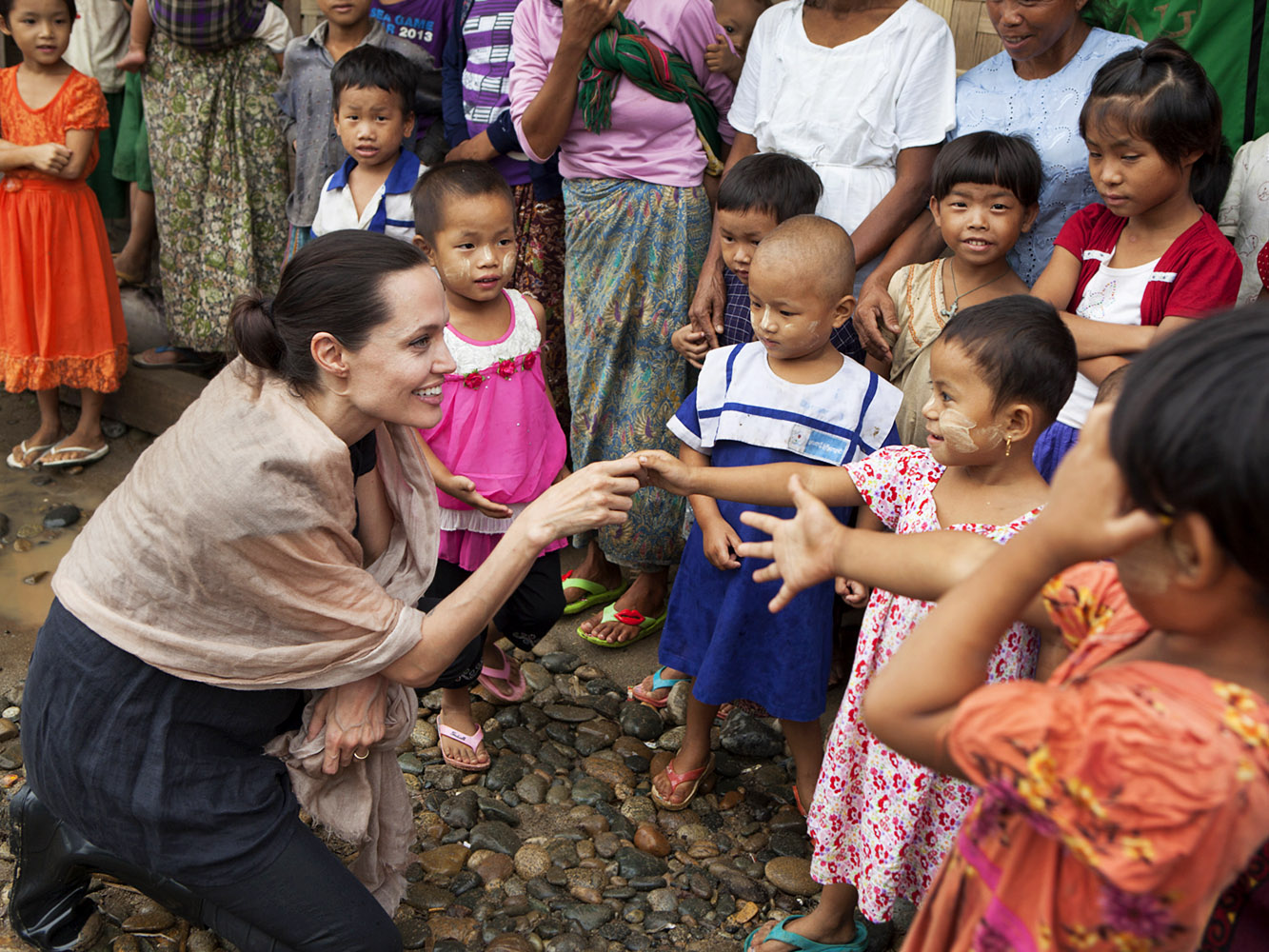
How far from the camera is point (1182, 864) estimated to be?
3.62 feet

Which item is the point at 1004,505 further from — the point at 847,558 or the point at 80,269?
the point at 80,269

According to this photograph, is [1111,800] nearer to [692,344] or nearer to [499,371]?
[499,371]

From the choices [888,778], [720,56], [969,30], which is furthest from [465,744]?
[969,30]

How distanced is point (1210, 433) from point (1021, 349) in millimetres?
1077

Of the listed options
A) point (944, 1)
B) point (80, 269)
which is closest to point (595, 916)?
point (944, 1)

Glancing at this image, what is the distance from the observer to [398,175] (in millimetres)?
4297

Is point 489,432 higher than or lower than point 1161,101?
lower

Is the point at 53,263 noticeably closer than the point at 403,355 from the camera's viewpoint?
No

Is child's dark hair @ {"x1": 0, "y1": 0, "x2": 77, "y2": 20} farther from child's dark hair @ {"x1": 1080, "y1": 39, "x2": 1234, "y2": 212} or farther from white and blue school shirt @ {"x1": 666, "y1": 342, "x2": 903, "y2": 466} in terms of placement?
child's dark hair @ {"x1": 1080, "y1": 39, "x2": 1234, "y2": 212}

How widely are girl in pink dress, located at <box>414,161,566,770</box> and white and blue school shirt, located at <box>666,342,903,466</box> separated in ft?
2.25

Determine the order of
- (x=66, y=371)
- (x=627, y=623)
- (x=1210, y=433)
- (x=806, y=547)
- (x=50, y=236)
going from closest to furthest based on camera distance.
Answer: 1. (x=1210, y=433)
2. (x=806, y=547)
3. (x=627, y=623)
4. (x=50, y=236)
5. (x=66, y=371)

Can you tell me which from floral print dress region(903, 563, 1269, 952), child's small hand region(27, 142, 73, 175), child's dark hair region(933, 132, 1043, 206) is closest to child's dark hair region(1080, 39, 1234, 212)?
child's dark hair region(933, 132, 1043, 206)

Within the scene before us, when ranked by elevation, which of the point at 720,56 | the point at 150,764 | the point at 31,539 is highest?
the point at 720,56

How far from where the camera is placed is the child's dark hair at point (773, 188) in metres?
3.22
